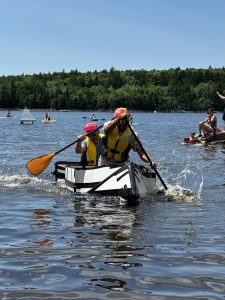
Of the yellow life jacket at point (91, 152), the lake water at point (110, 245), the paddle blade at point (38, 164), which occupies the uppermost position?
the yellow life jacket at point (91, 152)

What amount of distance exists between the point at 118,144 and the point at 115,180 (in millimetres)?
843

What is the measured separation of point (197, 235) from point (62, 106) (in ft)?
578

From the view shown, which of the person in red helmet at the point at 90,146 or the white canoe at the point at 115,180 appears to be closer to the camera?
the white canoe at the point at 115,180

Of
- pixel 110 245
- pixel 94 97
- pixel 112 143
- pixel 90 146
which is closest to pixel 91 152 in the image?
pixel 90 146

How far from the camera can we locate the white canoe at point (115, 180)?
11023mm

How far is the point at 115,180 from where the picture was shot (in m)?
11.4

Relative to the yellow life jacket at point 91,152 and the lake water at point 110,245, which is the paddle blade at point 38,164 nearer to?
the lake water at point 110,245

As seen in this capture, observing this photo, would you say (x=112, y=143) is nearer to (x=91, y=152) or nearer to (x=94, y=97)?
(x=91, y=152)

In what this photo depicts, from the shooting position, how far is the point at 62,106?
600 ft

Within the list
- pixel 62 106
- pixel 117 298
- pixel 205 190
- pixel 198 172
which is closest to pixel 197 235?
pixel 117 298

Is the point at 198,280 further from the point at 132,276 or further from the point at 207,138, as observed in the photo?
the point at 207,138

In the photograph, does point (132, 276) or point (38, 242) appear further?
point (38, 242)

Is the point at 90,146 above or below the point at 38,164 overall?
above

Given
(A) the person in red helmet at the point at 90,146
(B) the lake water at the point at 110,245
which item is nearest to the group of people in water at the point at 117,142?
(A) the person in red helmet at the point at 90,146
